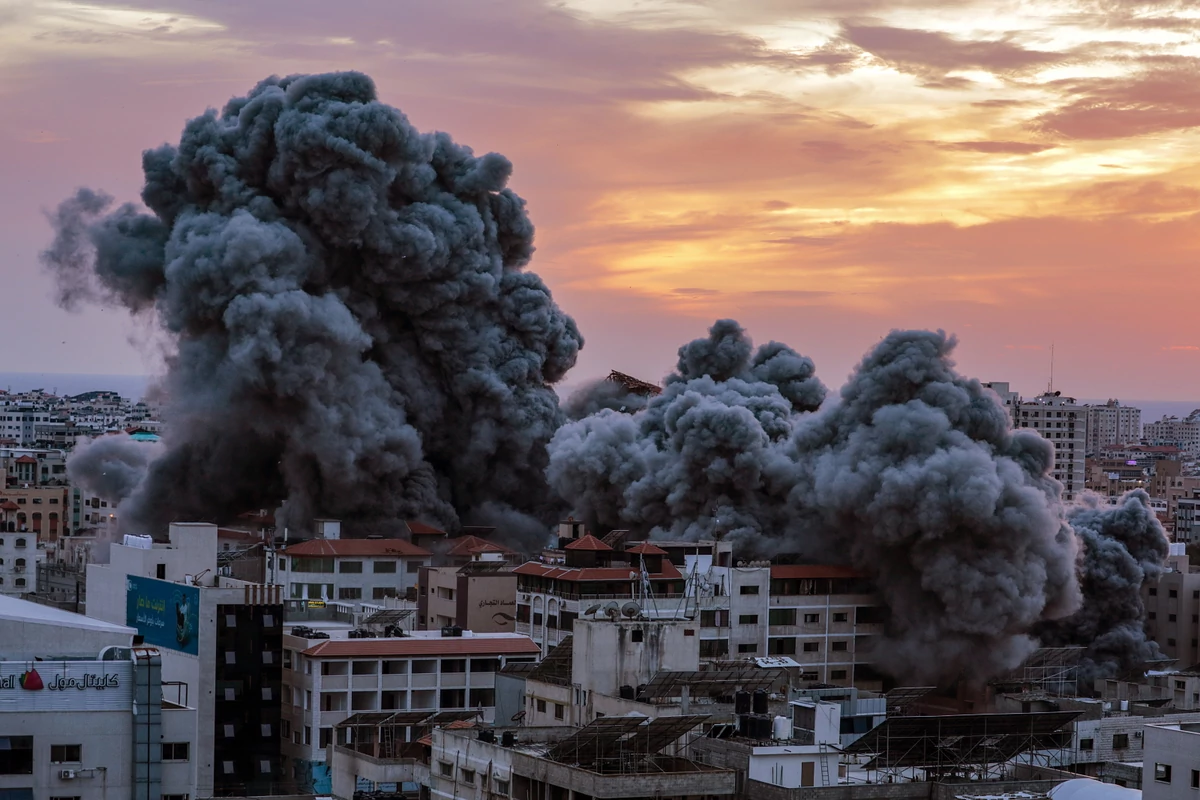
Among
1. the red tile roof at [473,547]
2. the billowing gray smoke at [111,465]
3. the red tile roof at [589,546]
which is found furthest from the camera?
the billowing gray smoke at [111,465]

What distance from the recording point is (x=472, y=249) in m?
96.9

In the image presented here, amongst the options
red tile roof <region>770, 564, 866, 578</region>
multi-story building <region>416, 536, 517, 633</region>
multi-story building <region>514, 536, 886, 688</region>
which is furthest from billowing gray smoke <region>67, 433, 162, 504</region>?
red tile roof <region>770, 564, 866, 578</region>

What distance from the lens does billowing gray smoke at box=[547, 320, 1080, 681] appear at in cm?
7375

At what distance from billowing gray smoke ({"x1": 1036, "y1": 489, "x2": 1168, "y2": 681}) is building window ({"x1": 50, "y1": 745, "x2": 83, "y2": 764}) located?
44939 millimetres

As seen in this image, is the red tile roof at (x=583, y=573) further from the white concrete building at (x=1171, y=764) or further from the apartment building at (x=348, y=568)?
the white concrete building at (x=1171, y=764)

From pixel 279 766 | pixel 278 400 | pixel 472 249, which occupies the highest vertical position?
pixel 472 249

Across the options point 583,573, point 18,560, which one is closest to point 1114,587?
point 583,573

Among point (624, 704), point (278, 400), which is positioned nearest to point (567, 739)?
point (624, 704)

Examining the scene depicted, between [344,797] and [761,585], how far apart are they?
27.2 meters

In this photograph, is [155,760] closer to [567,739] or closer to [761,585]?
[567,739]

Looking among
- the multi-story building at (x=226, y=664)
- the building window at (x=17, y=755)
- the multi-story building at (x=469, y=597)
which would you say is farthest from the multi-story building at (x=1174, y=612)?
the building window at (x=17, y=755)

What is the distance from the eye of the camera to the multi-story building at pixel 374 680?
2296 inches

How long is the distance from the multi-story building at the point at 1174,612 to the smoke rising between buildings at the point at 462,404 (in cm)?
170

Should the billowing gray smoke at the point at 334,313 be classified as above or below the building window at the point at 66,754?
above
